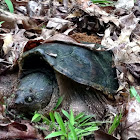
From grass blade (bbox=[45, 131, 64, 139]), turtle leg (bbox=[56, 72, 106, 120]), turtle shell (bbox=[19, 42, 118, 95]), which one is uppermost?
turtle shell (bbox=[19, 42, 118, 95])

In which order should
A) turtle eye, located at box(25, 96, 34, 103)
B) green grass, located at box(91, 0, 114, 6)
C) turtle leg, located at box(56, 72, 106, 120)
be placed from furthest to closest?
green grass, located at box(91, 0, 114, 6) → turtle leg, located at box(56, 72, 106, 120) → turtle eye, located at box(25, 96, 34, 103)

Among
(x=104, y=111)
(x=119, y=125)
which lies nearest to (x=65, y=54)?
(x=104, y=111)

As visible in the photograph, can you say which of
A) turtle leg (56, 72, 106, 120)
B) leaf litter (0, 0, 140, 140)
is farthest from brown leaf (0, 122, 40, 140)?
turtle leg (56, 72, 106, 120)

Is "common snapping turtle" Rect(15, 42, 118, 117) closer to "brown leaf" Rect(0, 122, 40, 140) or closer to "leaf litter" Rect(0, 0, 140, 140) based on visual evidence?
"leaf litter" Rect(0, 0, 140, 140)

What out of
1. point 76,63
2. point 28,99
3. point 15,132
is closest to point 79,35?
point 76,63

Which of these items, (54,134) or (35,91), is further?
(35,91)

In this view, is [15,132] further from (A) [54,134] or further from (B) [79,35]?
(B) [79,35]

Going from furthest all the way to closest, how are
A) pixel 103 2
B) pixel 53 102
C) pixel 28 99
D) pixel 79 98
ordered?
pixel 103 2
pixel 79 98
pixel 53 102
pixel 28 99
